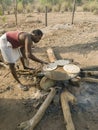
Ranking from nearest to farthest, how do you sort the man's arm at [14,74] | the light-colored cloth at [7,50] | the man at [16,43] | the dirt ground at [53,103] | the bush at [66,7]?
1. the dirt ground at [53,103]
2. the man at [16,43]
3. the light-colored cloth at [7,50]
4. the man's arm at [14,74]
5. the bush at [66,7]

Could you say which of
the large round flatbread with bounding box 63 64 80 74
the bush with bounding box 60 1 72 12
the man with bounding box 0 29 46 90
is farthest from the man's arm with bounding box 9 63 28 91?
the bush with bounding box 60 1 72 12

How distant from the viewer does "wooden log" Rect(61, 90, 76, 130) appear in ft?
10.5

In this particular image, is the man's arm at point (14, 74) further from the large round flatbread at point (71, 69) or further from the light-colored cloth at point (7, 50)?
the large round flatbread at point (71, 69)

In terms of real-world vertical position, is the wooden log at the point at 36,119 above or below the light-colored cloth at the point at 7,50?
A: below

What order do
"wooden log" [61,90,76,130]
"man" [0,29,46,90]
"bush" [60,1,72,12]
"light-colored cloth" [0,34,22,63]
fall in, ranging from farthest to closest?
1. "bush" [60,1,72,12]
2. "light-colored cloth" [0,34,22,63]
3. "man" [0,29,46,90]
4. "wooden log" [61,90,76,130]

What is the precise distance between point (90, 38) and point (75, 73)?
10.6 ft

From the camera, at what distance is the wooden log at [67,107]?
320 cm

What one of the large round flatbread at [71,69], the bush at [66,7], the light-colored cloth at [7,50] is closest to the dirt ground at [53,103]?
the large round flatbread at [71,69]

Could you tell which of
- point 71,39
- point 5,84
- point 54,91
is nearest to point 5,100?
point 5,84

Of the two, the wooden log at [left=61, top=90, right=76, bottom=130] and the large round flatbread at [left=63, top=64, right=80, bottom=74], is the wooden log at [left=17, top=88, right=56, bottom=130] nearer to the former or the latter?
the wooden log at [left=61, top=90, right=76, bottom=130]

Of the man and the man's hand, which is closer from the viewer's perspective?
the man

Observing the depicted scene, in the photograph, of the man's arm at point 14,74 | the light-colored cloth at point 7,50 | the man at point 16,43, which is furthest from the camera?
the man's arm at point 14,74

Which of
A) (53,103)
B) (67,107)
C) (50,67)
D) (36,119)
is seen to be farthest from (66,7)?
(36,119)

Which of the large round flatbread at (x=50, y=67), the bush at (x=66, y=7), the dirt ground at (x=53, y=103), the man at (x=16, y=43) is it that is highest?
the man at (x=16, y=43)
